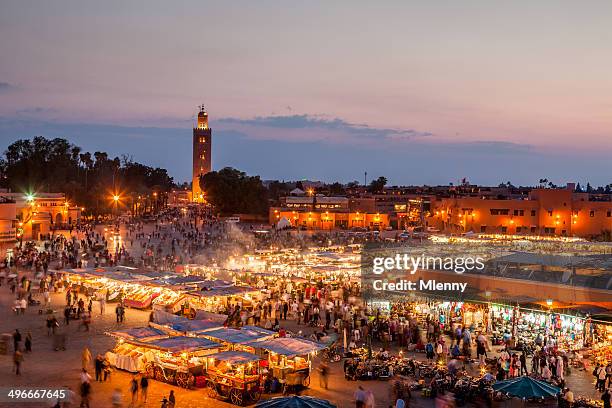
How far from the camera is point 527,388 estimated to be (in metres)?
12.3

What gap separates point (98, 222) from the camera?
73.4 m

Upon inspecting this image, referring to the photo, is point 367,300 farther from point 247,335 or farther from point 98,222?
point 98,222

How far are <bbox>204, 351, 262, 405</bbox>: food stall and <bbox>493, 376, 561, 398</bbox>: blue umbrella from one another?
4.80 metres

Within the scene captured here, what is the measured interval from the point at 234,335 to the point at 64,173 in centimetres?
8711

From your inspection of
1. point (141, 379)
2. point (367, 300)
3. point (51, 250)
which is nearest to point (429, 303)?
point (367, 300)

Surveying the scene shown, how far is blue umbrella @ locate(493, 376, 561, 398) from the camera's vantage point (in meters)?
12.2

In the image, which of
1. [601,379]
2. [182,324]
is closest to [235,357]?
[182,324]

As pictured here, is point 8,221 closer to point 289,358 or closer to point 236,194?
point 236,194

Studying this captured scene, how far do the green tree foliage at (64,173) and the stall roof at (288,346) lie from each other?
2572 inches

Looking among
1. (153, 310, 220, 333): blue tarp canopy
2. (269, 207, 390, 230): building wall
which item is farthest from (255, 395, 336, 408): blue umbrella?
(269, 207, 390, 230): building wall

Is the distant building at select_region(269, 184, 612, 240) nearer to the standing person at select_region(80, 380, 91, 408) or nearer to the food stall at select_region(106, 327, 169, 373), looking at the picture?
the food stall at select_region(106, 327, 169, 373)

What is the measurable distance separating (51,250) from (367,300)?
25.5 metres

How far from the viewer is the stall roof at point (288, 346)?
13.9 m

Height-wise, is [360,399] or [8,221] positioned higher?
[8,221]
